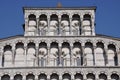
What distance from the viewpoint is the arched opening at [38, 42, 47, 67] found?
25.1 meters

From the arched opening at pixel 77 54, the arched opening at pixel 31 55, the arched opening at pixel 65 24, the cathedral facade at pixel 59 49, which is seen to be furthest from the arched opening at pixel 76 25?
the arched opening at pixel 31 55

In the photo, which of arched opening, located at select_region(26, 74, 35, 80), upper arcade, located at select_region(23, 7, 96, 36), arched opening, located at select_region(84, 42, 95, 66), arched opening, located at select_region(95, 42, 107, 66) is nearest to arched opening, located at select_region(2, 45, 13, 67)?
arched opening, located at select_region(26, 74, 35, 80)

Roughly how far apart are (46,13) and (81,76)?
4738 mm

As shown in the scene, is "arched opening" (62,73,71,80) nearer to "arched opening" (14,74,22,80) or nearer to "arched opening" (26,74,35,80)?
"arched opening" (26,74,35,80)

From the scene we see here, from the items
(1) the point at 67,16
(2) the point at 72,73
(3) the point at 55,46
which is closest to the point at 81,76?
(2) the point at 72,73

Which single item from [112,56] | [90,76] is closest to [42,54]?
[90,76]

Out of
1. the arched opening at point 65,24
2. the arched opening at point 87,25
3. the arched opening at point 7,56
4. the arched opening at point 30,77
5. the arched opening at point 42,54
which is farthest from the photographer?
the arched opening at point 65,24

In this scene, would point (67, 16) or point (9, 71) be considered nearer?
point (9, 71)

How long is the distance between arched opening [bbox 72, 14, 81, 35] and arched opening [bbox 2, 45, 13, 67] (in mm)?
4119

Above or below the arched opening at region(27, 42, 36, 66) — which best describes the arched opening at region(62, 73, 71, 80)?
Result: below

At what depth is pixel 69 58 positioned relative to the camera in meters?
25.3

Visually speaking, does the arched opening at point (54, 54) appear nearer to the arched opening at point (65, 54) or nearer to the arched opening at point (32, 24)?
the arched opening at point (65, 54)

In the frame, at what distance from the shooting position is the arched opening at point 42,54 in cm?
2511

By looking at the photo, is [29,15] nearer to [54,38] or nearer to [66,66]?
[54,38]
